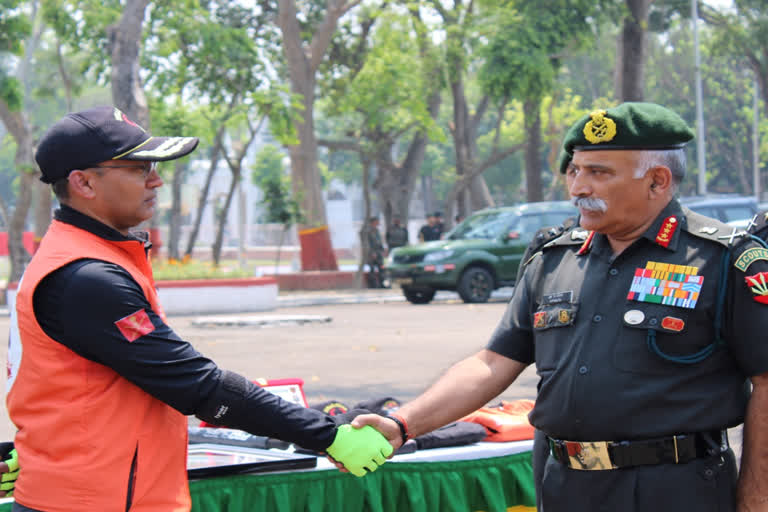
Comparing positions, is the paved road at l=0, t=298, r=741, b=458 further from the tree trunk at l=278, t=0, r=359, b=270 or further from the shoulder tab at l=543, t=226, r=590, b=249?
the tree trunk at l=278, t=0, r=359, b=270

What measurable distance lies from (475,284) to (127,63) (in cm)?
715

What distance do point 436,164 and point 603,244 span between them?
64413mm

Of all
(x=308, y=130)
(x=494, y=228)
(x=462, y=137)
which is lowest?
(x=494, y=228)

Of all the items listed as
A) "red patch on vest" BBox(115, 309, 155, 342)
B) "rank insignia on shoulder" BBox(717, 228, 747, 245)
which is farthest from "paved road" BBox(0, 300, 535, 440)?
"rank insignia on shoulder" BBox(717, 228, 747, 245)

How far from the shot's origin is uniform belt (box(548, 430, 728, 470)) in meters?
2.57

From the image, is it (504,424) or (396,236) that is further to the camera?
(396,236)

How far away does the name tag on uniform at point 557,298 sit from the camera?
2793 mm

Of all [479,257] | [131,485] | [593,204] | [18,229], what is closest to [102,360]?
[131,485]

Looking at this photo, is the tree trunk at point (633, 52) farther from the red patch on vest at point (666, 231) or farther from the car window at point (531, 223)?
the red patch on vest at point (666, 231)

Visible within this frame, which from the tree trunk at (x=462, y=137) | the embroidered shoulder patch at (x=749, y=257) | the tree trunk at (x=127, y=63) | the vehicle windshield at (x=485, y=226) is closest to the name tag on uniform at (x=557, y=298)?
the embroidered shoulder patch at (x=749, y=257)

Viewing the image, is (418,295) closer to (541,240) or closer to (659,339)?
(541,240)

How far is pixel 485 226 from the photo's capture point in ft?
61.6

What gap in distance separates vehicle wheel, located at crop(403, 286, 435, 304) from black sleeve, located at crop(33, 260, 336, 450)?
16252 millimetres

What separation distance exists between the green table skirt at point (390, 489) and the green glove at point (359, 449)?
2.43 ft
